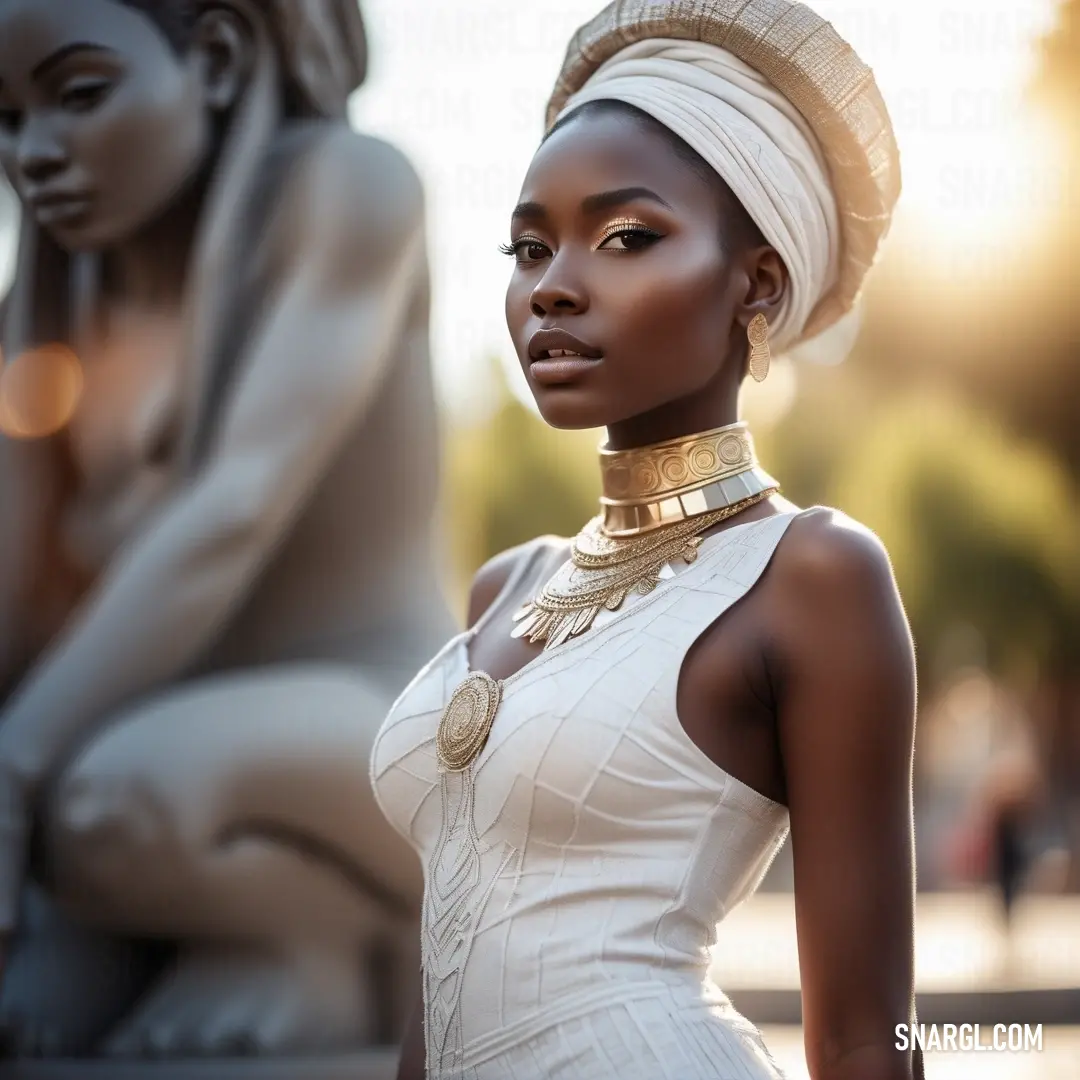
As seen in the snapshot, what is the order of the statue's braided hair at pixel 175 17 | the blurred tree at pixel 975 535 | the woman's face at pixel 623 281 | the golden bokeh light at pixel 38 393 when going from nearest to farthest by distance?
the woman's face at pixel 623 281 < the statue's braided hair at pixel 175 17 < the golden bokeh light at pixel 38 393 < the blurred tree at pixel 975 535

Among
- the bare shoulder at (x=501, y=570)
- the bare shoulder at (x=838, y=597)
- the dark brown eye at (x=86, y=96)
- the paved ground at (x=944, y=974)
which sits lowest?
→ the paved ground at (x=944, y=974)

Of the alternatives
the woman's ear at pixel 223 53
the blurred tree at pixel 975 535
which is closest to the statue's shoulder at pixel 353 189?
the woman's ear at pixel 223 53

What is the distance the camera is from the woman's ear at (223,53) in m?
3.72

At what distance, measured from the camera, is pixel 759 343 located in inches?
85.0

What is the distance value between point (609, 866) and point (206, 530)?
157 cm

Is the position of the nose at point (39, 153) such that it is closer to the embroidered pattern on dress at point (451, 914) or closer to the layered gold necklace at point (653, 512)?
the layered gold necklace at point (653, 512)

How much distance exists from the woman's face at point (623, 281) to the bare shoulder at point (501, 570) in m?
0.41

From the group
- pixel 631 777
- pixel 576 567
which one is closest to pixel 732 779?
pixel 631 777

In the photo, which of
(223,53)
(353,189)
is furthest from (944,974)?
(223,53)

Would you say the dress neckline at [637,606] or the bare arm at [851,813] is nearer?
the bare arm at [851,813]

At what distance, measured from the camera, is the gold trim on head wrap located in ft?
7.02

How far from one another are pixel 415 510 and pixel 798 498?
17.3m

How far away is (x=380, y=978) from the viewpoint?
11.5 feet

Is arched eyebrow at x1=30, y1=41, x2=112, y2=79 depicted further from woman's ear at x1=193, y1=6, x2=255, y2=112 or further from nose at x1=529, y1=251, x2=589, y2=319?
nose at x1=529, y1=251, x2=589, y2=319
